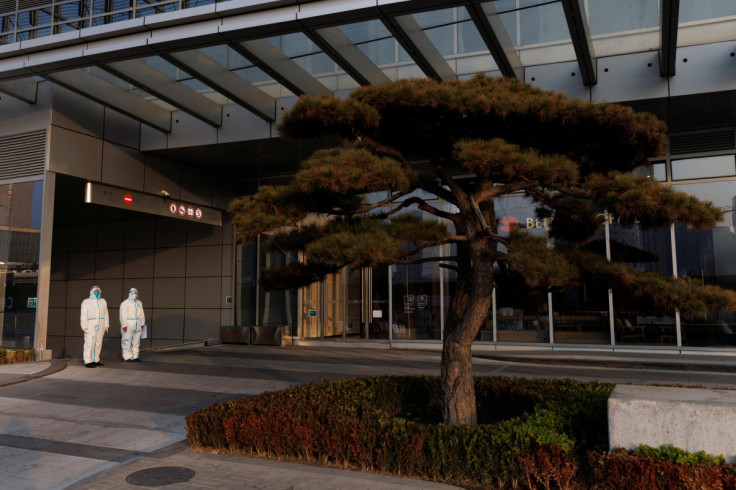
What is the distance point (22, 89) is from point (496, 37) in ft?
35.4

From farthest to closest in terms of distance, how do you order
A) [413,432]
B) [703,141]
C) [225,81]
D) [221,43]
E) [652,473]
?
[703,141] → [225,81] → [221,43] → [413,432] → [652,473]

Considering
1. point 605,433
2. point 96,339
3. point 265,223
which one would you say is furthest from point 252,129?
point 605,433

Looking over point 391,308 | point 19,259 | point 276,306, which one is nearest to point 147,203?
point 19,259

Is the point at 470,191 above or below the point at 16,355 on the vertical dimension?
above

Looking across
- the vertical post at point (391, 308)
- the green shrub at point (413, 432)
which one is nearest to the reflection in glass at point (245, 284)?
the vertical post at point (391, 308)

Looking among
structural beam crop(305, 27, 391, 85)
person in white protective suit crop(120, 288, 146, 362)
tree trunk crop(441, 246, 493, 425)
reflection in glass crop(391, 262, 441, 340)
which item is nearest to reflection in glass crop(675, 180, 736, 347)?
reflection in glass crop(391, 262, 441, 340)

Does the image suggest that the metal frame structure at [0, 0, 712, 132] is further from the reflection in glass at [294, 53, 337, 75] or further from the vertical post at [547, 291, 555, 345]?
the vertical post at [547, 291, 555, 345]

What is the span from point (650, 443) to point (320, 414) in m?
2.97

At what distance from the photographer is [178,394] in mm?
8906

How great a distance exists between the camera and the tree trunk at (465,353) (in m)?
5.98

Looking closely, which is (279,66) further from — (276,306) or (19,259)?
(276,306)

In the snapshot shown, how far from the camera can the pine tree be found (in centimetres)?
501

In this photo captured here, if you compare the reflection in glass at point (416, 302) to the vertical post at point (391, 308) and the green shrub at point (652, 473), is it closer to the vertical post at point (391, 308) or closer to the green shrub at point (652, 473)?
the vertical post at point (391, 308)

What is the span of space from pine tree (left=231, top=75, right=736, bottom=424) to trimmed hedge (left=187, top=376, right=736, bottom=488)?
1056 millimetres
